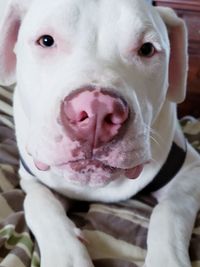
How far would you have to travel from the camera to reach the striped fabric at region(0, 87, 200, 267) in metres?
1.04

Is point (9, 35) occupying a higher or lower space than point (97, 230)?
higher

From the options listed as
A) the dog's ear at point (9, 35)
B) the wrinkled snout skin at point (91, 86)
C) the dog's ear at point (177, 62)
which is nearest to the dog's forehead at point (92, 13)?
the wrinkled snout skin at point (91, 86)

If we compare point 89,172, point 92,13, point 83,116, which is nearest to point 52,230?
point 89,172

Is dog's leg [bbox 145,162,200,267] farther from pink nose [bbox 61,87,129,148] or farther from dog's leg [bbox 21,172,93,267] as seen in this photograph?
pink nose [bbox 61,87,129,148]

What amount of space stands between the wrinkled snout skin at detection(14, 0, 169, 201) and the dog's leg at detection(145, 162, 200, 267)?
0.13m

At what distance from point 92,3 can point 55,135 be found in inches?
11.9

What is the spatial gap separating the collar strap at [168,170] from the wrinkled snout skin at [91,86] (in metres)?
0.16

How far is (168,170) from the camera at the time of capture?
1.26m

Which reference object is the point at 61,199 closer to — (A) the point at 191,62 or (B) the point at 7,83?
(B) the point at 7,83

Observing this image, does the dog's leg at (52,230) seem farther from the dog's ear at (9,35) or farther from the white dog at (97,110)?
the dog's ear at (9,35)

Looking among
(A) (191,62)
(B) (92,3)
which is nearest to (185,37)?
(B) (92,3)

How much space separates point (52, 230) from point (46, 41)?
377 mm

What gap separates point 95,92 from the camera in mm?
866

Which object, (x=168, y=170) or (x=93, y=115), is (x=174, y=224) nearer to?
(x=168, y=170)
